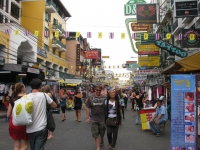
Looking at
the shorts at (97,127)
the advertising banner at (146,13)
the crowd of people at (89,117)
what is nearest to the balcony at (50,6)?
the advertising banner at (146,13)

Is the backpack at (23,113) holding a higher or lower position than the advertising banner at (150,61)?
lower

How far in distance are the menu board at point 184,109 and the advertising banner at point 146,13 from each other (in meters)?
14.6

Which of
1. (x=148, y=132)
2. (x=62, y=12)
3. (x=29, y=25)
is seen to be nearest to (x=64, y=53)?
(x=62, y=12)

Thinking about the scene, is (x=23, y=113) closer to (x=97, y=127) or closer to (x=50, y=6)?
(x=97, y=127)

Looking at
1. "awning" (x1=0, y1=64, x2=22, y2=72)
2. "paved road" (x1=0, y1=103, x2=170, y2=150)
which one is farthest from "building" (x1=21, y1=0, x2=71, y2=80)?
"paved road" (x1=0, y1=103, x2=170, y2=150)

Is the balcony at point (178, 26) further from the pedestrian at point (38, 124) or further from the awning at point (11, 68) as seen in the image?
the pedestrian at point (38, 124)

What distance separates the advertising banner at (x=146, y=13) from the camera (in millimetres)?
19453

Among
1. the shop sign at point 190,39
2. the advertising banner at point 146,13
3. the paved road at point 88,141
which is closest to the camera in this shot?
the paved road at point 88,141

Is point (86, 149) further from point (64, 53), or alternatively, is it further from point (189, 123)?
point (64, 53)

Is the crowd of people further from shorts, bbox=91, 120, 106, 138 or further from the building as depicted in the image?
the building

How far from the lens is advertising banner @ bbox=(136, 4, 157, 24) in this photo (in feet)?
63.8

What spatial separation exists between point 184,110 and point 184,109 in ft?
0.07

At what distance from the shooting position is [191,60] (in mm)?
6770

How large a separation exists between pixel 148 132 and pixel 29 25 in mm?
28551
